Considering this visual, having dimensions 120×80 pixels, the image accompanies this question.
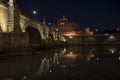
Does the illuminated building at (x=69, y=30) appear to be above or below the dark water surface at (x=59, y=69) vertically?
above

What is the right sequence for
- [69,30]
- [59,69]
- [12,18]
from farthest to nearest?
[69,30], [12,18], [59,69]

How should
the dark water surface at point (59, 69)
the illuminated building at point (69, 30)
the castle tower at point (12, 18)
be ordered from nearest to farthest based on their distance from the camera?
the dark water surface at point (59, 69), the castle tower at point (12, 18), the illuminated building at point (69, 30)

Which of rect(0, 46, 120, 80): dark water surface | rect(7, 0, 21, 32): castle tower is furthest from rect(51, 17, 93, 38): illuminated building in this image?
rect(0, 46, 120, 80): dark water surface

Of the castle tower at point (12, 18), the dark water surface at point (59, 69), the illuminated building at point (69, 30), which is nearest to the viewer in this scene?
the dark water surface at point (59, 69)

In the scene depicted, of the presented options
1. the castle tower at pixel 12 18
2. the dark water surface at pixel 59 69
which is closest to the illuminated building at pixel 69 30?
the castle tower at pixel 12 18

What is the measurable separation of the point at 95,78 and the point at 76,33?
102820mm

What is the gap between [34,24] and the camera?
57969mm

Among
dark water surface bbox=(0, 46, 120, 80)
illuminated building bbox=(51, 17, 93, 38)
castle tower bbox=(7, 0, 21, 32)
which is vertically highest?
illuminated building bbox=(51, 17, 93, 38)

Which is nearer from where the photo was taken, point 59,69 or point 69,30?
point 59,69

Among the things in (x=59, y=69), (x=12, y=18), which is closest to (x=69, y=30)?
(x=12, y=18)

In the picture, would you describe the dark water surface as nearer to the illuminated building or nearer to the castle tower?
the castle tower

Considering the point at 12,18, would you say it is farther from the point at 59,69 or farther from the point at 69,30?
the point at 69,30

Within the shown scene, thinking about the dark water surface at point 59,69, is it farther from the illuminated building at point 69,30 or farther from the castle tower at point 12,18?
the illuminated building at point 69,30

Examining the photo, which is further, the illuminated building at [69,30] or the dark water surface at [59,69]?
the illuminated building at [69,30]
